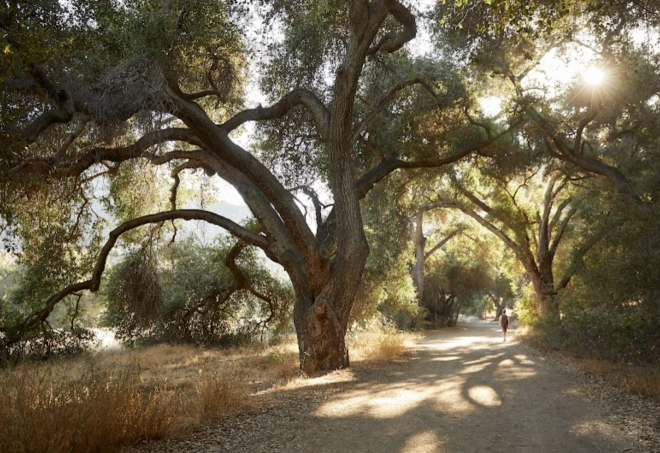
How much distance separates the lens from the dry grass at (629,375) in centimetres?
746

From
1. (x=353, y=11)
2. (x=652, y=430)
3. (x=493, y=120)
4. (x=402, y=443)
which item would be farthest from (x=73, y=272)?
(x=493, y=120)

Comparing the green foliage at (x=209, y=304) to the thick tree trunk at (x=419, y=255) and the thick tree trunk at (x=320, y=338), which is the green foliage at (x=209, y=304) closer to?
the thick tree trunk at (x=320, y=338)

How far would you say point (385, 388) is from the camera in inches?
324

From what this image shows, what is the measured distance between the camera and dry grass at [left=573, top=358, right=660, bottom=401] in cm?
746

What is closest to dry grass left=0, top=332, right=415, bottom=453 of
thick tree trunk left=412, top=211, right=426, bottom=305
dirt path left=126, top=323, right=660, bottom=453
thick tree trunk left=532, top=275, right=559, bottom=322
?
dirt path left=126, top=323, right=660, bottom=453

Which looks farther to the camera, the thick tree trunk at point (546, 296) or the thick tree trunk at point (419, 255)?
the thick tree trunk at point (419, 255)

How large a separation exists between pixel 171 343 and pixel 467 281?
2817 cm

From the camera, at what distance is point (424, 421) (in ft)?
19.4

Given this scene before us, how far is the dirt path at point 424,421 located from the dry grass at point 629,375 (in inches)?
28.1

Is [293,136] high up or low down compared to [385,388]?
up

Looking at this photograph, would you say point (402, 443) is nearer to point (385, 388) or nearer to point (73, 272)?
point (385, 388)

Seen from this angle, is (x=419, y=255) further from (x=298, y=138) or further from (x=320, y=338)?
(x=320, y=338)

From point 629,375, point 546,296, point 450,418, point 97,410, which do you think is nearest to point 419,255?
point 546,296

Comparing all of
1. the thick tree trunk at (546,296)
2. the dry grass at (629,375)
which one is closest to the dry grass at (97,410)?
the dry grass at (629,375)
